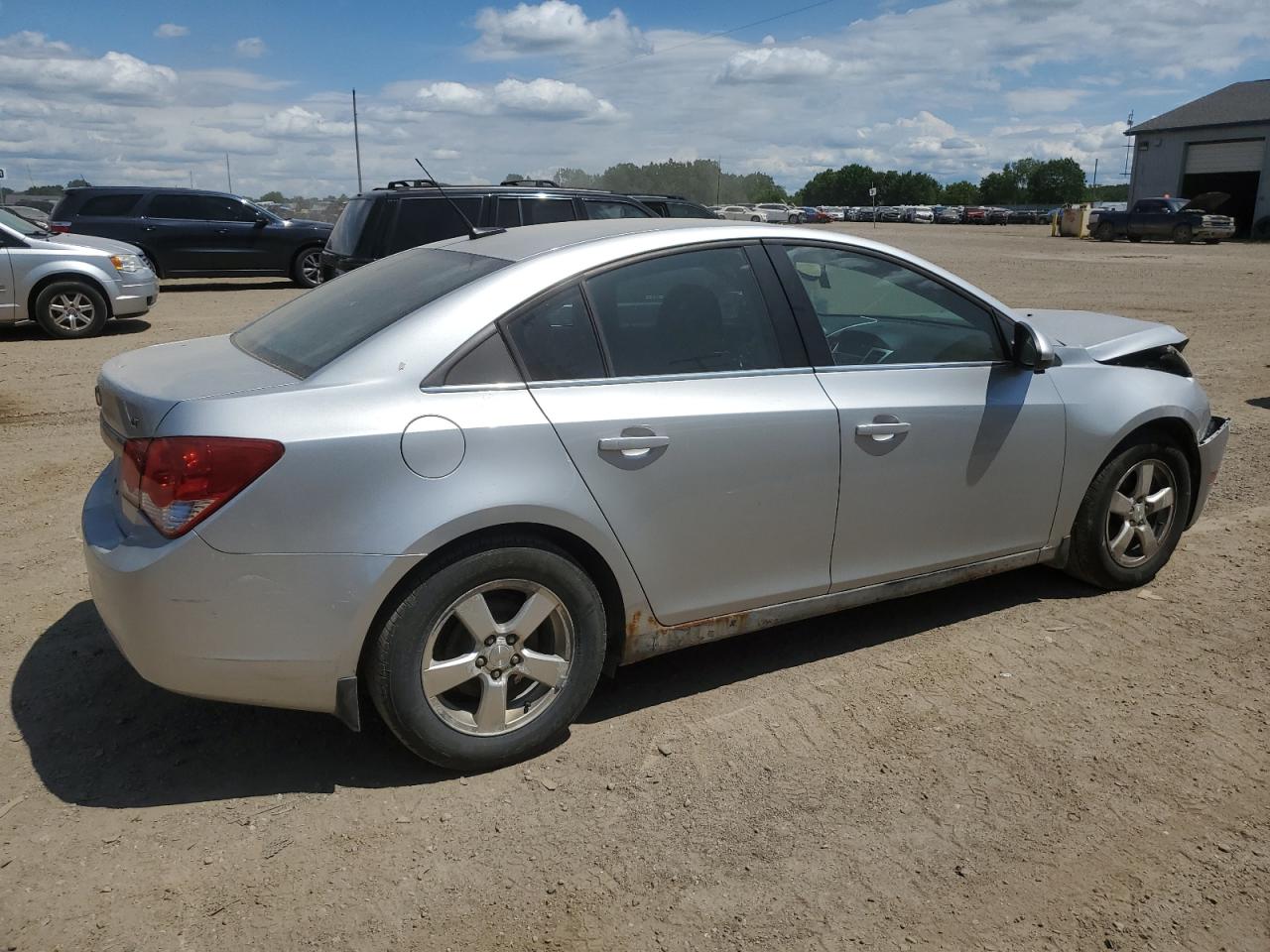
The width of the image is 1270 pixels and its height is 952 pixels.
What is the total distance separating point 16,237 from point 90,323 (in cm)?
119

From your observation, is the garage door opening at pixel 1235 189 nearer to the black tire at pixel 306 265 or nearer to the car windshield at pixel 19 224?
the black tire at pixel 306 265

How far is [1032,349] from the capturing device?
419 cm

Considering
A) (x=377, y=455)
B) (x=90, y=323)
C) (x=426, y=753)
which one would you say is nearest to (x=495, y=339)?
(x=377, y=455)

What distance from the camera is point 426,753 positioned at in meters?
3.23

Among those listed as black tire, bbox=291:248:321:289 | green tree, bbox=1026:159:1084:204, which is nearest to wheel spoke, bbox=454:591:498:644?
black tire, bbox=291:248:321:289

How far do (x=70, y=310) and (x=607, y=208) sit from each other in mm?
6523

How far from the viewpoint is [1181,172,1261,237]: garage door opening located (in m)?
44.6

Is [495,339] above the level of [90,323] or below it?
above

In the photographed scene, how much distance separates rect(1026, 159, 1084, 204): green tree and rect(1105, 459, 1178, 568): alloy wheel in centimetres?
10441

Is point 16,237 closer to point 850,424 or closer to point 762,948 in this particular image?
point 850,424

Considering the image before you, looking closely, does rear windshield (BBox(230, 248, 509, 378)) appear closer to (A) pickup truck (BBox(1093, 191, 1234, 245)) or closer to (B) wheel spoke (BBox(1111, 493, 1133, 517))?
(B) wheel spoke (BBox(1111, 493, 1133, 517))

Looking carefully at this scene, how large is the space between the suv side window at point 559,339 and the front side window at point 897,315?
107 centimetres

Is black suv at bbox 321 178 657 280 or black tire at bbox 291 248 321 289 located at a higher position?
black suv at bbox 321 178 657 280

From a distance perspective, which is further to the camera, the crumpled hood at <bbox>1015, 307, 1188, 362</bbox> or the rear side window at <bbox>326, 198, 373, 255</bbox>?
the rear side window at <bbox>326, 198, 373, 255</bbox>
